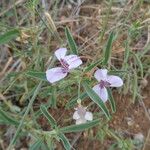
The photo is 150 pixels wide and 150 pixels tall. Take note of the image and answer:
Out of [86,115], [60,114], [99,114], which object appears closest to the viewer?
[86,115]

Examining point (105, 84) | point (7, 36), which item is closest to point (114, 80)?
point (105, 84)

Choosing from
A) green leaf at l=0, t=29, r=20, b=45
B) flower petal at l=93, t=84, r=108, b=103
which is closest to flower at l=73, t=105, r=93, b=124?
flower petal at l=93, t=84, r=108, b=103

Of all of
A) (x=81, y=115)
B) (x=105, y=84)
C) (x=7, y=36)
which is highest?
→ (x=7, y=36)

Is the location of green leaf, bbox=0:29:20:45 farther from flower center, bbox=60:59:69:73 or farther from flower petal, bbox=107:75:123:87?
flower petal, bbox=107:75:123:87

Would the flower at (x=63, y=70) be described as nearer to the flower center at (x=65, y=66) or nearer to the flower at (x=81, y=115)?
the flower center at (x=65, y=66)

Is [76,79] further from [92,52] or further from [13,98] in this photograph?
[13,98]

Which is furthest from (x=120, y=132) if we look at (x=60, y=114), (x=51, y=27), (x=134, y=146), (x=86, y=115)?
(x=51, y=27)

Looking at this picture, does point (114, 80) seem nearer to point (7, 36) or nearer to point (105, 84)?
point (105, 84)
